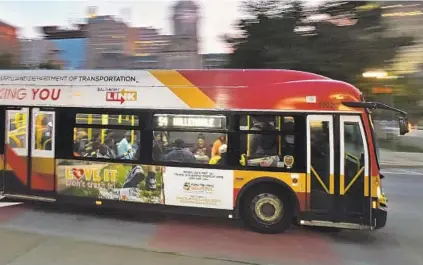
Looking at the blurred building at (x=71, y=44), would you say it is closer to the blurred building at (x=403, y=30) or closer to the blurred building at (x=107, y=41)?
the blurred building at (x=107, y=41)

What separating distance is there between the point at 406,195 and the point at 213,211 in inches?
253

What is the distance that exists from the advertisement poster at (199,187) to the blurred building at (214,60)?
41.6 feet

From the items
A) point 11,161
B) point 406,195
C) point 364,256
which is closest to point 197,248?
point 364,256

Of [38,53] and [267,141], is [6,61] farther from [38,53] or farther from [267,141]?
[267,141]

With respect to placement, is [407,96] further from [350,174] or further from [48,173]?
[48,173]

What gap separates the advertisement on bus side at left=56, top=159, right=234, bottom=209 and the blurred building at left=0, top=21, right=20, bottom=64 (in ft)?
78.9

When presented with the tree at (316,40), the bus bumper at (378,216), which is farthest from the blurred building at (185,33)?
the bus bumper at (378,216)

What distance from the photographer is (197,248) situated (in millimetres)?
6008

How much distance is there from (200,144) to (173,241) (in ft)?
5.61

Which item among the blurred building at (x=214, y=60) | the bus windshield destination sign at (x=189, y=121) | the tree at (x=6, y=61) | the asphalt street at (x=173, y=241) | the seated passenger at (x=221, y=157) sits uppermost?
the tree at (x=6, y=61)

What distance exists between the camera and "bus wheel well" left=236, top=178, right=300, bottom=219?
6.82 m

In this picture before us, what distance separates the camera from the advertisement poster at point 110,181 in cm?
739

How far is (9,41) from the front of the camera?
32219 mm

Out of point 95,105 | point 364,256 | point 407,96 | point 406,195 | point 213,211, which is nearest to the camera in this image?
point 364,256
